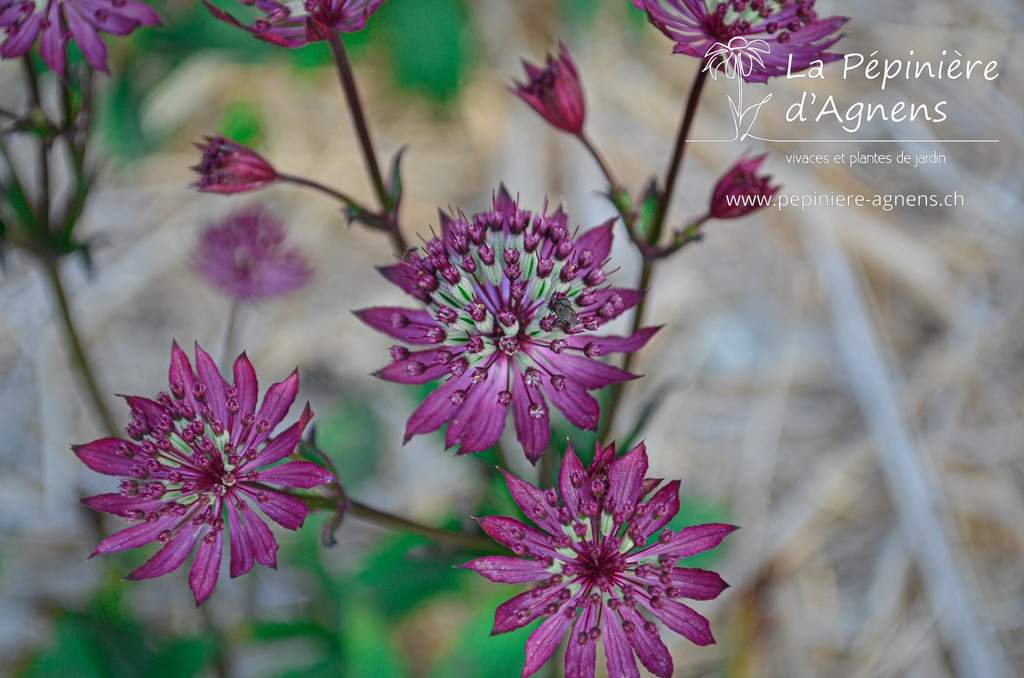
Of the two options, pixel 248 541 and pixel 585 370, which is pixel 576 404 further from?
pixel 248 541

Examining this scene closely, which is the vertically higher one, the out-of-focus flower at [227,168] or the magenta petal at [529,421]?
the out-of-focus flower at [227,168]

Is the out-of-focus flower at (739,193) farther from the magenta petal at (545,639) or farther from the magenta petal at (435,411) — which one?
the magenta petal at (545,639)

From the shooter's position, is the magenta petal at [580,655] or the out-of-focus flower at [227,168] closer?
the magenta petal at [580,655]

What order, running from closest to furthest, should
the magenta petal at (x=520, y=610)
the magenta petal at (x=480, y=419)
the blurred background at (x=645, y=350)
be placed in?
the magenta petal at (x=520, y=610) < the magenta petal at (x=480, y=419) < the blurred background at (x=645, y=350)

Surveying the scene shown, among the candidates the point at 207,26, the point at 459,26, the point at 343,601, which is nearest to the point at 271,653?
the point at 343,601

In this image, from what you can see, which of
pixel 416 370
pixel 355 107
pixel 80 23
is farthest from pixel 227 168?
pixel 416 370

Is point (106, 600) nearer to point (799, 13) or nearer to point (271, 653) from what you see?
point (271, 653)

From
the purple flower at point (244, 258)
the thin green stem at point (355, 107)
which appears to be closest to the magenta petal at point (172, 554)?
the thin green stem at point (355, 107)

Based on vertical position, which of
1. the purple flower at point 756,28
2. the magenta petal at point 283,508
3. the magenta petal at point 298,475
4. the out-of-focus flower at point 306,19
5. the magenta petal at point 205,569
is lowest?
the magenta petal at point 205,569
